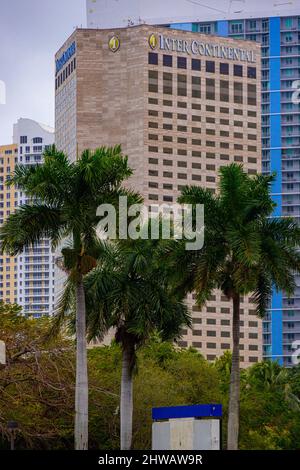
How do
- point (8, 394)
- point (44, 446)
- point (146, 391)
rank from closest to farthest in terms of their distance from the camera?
point (8, 394), point (44, 446), point (146, 391)

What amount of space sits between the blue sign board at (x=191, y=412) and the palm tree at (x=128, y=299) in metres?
7.55

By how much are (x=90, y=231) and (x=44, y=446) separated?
52.2ft

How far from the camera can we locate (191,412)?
52.3m

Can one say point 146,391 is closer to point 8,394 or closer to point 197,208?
point 8,394

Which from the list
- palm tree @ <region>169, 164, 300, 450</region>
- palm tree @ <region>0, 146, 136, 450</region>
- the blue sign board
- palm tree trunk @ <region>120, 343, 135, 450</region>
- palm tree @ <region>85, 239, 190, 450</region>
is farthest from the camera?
palm tree trunk @ <region>120, 343, 135, 450</region>

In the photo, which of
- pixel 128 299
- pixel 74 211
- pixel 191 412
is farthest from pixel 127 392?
pixel 191 412

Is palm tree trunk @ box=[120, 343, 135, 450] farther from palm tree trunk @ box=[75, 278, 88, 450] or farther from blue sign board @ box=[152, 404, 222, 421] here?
blue sign board @ box=[152, 404, 222, 421]

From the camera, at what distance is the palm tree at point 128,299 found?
6219 cm

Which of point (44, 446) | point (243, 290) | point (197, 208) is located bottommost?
point (44, 446)

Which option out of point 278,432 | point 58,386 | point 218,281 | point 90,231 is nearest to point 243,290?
point 218,281

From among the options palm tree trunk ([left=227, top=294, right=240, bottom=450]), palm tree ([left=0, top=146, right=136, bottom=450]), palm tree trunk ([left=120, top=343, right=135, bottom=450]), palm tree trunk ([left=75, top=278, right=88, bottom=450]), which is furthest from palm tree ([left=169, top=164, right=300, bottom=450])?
palm tree trunk ([left=120, top=343, right=135, bottom=450])

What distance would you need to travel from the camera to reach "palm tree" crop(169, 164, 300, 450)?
195 ft

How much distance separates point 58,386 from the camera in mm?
67312

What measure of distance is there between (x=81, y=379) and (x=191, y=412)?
24.9 feet
